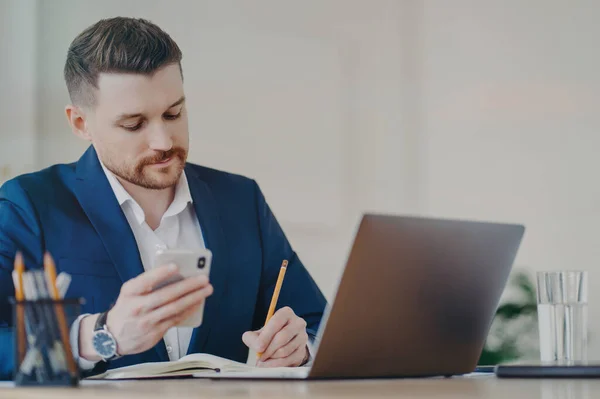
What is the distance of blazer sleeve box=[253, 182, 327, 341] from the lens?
91.1 inches

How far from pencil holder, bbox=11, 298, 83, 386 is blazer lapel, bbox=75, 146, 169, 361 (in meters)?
0.99

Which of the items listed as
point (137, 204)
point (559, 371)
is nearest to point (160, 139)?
point (137, 204)

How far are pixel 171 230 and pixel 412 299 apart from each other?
116 cm

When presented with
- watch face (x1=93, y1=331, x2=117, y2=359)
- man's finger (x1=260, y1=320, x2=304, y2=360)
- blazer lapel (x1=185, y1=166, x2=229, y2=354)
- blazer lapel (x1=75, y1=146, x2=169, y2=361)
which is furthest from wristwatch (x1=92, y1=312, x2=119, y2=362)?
blazer lapel (x1=185, y1=166, x2=229, y2=354)

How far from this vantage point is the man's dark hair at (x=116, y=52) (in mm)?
2223

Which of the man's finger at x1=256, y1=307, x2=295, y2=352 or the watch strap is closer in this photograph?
the watch strap

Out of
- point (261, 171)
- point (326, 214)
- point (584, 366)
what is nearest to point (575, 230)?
point (326, 214)

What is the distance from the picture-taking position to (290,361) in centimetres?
185

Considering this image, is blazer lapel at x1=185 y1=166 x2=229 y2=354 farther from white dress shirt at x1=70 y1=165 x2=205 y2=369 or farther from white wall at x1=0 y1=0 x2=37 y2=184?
white wall at x1=0 y1=0 x2=37 y2=184

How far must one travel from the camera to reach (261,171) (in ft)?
13.6

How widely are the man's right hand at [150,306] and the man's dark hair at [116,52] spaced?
970mm

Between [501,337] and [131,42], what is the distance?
8.02 ft

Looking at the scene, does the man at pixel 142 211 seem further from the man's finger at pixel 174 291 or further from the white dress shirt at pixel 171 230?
the man's finger at pixel 174 291

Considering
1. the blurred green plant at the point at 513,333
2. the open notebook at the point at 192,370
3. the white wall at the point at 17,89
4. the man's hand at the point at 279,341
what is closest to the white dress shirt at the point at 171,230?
the man's hand at the point at 279,341
